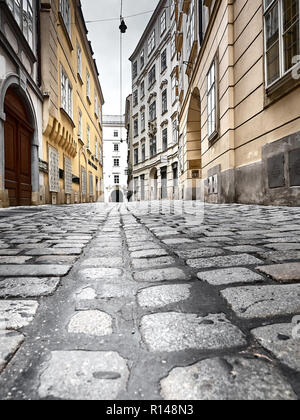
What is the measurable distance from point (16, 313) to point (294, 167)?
454cm

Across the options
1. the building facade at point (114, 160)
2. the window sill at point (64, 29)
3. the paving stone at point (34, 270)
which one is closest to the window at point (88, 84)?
the window sill at point (64, 29)

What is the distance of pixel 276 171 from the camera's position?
188 inches

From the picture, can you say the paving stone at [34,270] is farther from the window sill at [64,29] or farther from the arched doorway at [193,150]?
the window sill at [64,29]

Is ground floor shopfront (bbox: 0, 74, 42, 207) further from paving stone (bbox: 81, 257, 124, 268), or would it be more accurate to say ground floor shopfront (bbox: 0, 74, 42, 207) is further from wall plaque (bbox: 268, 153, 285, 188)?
wall plaque (bbox: 268, 153, 285, 188)

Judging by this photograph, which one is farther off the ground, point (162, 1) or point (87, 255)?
point (162, 1)

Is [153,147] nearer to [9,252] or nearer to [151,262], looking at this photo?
[9,252]

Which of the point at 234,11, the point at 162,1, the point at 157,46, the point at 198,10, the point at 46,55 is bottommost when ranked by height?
the point at 234,11

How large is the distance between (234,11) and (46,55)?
669cm

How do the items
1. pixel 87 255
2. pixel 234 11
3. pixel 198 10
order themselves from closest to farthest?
pixel 87 255 < pixel 234 11 < pixel 198 10

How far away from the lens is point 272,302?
2.89 feet

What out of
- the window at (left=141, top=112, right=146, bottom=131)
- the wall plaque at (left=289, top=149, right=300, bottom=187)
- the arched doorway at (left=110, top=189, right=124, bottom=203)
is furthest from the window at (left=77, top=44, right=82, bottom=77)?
the arched doorway at (left=110, top=189, right=124, bottom=203)

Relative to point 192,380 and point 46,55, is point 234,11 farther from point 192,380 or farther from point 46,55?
point 192,380

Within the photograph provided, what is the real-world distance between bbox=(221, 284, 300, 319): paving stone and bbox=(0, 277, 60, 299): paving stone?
0.68 m
